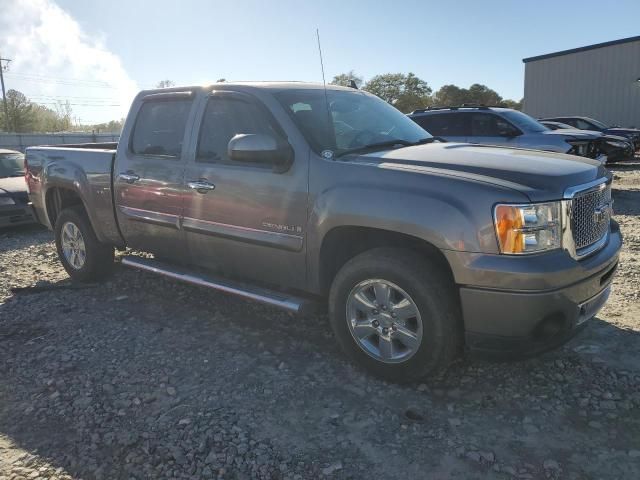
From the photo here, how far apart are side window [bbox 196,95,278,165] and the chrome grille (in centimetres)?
211

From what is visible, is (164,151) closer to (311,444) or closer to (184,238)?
(184,238)

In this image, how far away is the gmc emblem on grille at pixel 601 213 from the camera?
3.21m

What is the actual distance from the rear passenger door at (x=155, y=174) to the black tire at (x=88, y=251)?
576 millimetres

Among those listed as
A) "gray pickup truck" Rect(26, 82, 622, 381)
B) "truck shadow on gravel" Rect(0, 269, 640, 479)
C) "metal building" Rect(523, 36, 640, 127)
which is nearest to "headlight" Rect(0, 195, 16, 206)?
"gray pickup truck" Rect(26, 82, 622, 381)

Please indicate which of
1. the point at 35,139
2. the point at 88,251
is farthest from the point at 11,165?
the point at 35,139

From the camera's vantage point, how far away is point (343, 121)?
392 cm

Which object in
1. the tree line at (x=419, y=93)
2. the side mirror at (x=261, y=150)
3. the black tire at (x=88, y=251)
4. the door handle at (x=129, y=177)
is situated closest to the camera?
the side mirror at (x=261, y=150)

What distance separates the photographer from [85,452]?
2723 millimetres

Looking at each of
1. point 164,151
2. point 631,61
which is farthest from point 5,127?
point 164,151

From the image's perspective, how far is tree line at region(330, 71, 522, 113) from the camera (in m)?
53.6

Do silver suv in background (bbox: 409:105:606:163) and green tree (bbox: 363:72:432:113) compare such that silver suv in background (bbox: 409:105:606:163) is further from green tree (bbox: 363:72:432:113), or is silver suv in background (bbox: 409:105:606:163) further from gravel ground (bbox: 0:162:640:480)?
green tree (bbox: 363:72:432:113)

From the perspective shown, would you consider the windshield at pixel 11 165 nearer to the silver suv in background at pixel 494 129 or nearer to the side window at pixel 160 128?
the side window at pixel 160 128

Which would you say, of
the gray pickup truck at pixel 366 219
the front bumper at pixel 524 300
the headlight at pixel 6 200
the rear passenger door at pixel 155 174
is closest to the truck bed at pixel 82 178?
the gray pickup truck at pixel 366 219

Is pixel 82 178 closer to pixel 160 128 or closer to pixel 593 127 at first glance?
pixel 160 128
